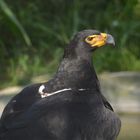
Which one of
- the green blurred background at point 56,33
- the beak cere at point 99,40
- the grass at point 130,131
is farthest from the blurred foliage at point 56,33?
the beak cere at point 99,40

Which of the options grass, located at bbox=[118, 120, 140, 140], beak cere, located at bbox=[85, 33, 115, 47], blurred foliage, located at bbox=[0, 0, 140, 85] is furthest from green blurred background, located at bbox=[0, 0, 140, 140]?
beak cere, located at bbox=[85, 33, 115, 47]

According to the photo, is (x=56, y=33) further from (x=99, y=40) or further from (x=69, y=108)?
(x=69, y=108)

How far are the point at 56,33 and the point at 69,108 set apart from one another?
247 inches

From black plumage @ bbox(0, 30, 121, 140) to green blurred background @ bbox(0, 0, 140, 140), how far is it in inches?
174

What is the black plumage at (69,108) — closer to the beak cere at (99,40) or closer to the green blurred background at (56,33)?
the beak cere at (99,40)

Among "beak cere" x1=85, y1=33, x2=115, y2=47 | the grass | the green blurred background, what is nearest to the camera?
"beak cere" x1=85, y1=33, x2=115, y2=47

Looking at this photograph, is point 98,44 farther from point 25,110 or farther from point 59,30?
point 59,30

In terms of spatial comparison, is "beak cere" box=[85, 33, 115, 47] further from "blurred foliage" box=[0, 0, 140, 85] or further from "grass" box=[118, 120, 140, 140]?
"blurred foliage" box=[0, 0, 140, 85]

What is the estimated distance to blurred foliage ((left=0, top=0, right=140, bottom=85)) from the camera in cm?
1038

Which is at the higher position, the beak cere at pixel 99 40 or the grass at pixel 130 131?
the beak cere at pixel 99 40

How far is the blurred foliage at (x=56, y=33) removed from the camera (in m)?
10.4

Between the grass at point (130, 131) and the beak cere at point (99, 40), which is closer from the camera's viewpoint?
the beak cere at point (99, 40)

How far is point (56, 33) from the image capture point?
1130cm

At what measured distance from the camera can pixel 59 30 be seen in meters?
11.4
